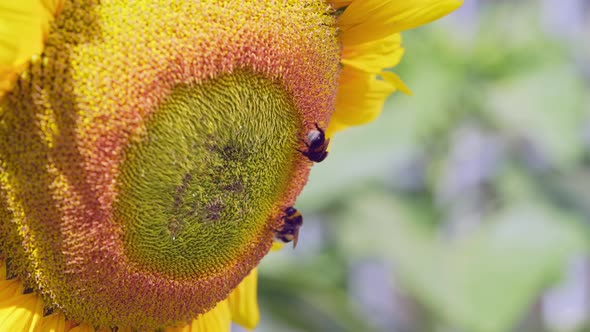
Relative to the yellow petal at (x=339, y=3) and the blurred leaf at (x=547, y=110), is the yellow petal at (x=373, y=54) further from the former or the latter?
the blurred leaf at (x=547, y=110)

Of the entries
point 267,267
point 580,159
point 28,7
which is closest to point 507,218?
point 580,159

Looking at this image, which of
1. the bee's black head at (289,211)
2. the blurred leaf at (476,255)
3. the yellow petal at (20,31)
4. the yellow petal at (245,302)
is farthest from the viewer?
the blurred leaf at (476,255)

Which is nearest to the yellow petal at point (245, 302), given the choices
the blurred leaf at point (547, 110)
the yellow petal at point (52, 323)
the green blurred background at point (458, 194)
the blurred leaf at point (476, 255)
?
the yellow petal at point (52, 323)

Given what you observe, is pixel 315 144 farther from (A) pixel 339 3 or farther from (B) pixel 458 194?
(B) pixel 458 194

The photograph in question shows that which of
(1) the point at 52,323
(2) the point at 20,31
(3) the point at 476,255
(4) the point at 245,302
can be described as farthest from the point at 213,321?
(3) the point at 476,255

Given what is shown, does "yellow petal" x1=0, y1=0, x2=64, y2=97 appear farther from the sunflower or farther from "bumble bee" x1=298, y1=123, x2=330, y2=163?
"bumble bee" x1=298, y1=123, x2=330, y2=163

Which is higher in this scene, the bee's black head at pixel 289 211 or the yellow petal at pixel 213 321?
the bee's black head at pixel 289 211

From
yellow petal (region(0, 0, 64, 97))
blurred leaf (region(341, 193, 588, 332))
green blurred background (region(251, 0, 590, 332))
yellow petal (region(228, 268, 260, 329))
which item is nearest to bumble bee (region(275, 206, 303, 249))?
yellow petal (region(228, 268, 260, 329))
